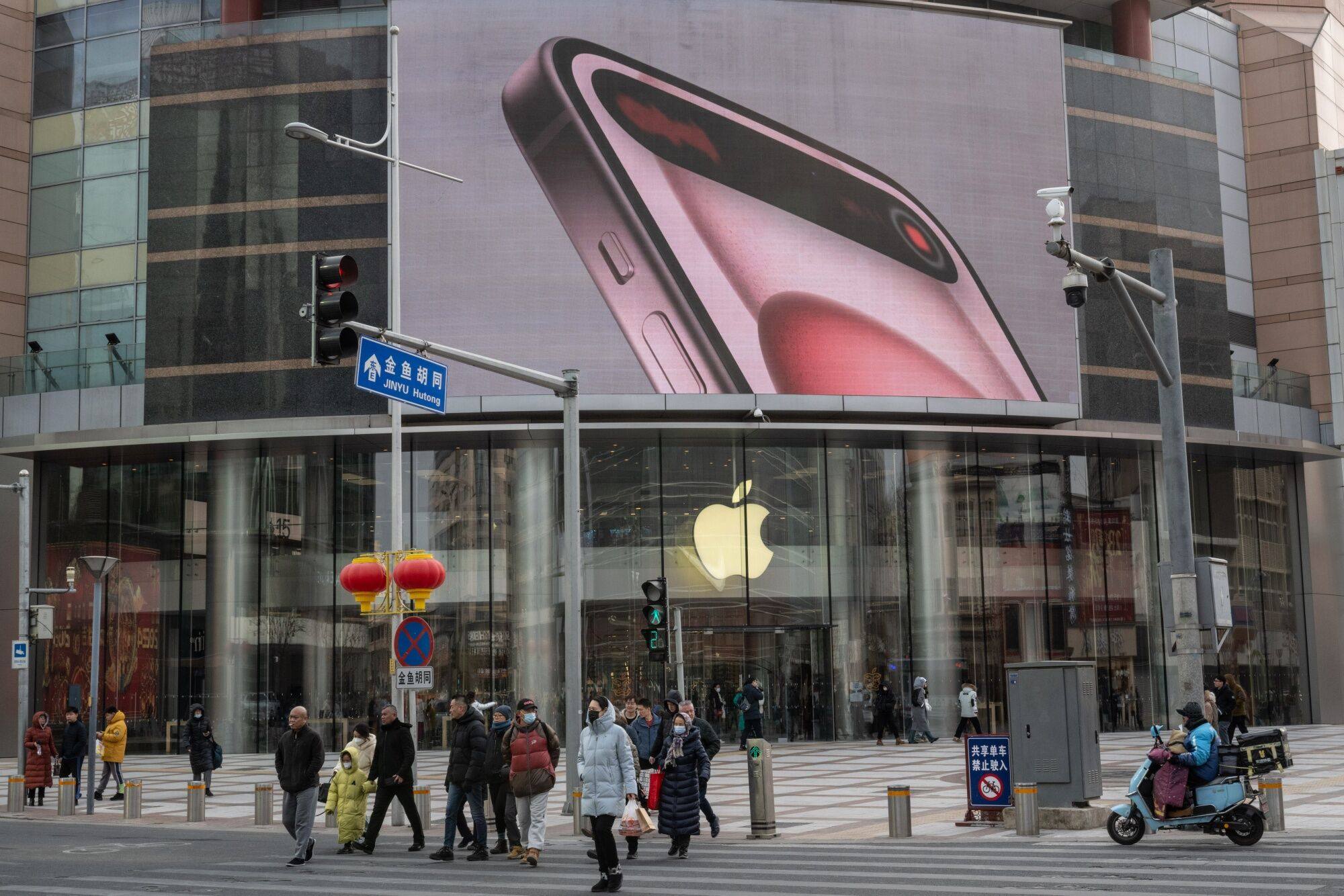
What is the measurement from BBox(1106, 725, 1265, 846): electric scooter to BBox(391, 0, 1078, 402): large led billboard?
21.4m

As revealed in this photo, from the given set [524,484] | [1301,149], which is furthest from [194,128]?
[1301,149]

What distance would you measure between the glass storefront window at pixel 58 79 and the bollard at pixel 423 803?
2984 cm

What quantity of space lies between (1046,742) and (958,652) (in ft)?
68.2

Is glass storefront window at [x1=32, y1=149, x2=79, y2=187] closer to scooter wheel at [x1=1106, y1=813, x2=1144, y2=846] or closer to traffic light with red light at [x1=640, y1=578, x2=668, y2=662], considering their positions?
traffic light with red light at [x1=640, y1=578, x2=668, y2=662]

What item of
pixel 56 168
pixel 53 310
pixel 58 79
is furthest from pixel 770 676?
pixel 58 79

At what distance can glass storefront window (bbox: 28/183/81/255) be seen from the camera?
41.5 meters

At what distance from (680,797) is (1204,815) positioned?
18.8ft

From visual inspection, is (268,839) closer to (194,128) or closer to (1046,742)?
(1046,742)

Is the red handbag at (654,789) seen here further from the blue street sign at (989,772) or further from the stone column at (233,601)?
the stone column at (233,601)

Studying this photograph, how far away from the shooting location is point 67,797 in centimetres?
2381

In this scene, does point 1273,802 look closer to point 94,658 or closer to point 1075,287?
point 1075,287

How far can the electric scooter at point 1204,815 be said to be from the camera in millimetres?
15688

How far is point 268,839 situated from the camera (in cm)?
1933

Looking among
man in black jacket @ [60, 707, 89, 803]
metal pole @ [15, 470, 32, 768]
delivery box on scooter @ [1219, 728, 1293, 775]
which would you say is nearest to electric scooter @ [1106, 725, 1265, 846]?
delivery box on scooter @ [1219, 728, 1293, 775]
